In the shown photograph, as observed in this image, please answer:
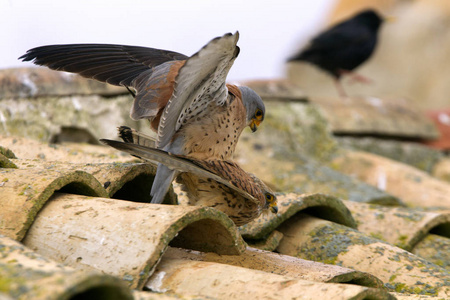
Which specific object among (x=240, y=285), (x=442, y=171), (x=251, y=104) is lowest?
(x=442, y=171)

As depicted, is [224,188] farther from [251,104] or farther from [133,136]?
[251,104]

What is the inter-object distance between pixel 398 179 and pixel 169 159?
2.84 meters

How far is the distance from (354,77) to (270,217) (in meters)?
5.63

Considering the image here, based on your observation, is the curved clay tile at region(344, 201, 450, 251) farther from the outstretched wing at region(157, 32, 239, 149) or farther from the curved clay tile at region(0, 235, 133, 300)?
the curved clay tile at region(0, 235, 133, 300)

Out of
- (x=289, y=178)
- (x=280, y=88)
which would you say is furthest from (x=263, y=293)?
(x=280, y=88)

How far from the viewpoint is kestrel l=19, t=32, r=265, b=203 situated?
2.11m

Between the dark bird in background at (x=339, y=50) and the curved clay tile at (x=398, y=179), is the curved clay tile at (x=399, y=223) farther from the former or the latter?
the dark bird in background at (x=339, y=50)

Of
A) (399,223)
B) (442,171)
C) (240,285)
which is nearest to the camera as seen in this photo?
(240,285)

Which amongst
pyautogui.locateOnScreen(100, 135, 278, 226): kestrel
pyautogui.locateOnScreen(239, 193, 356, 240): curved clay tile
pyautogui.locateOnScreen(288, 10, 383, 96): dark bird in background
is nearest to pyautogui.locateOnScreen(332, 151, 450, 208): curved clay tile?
pyautogui.locateOnScreen(239, 193, 356, 240): curved clay tile

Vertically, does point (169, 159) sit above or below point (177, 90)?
below

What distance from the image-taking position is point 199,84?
2209 millimetres

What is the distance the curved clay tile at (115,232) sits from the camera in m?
1.55

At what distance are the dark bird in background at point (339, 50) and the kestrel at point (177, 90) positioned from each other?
213 inches

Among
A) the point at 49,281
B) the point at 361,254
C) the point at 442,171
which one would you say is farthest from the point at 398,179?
the point at 49,281
